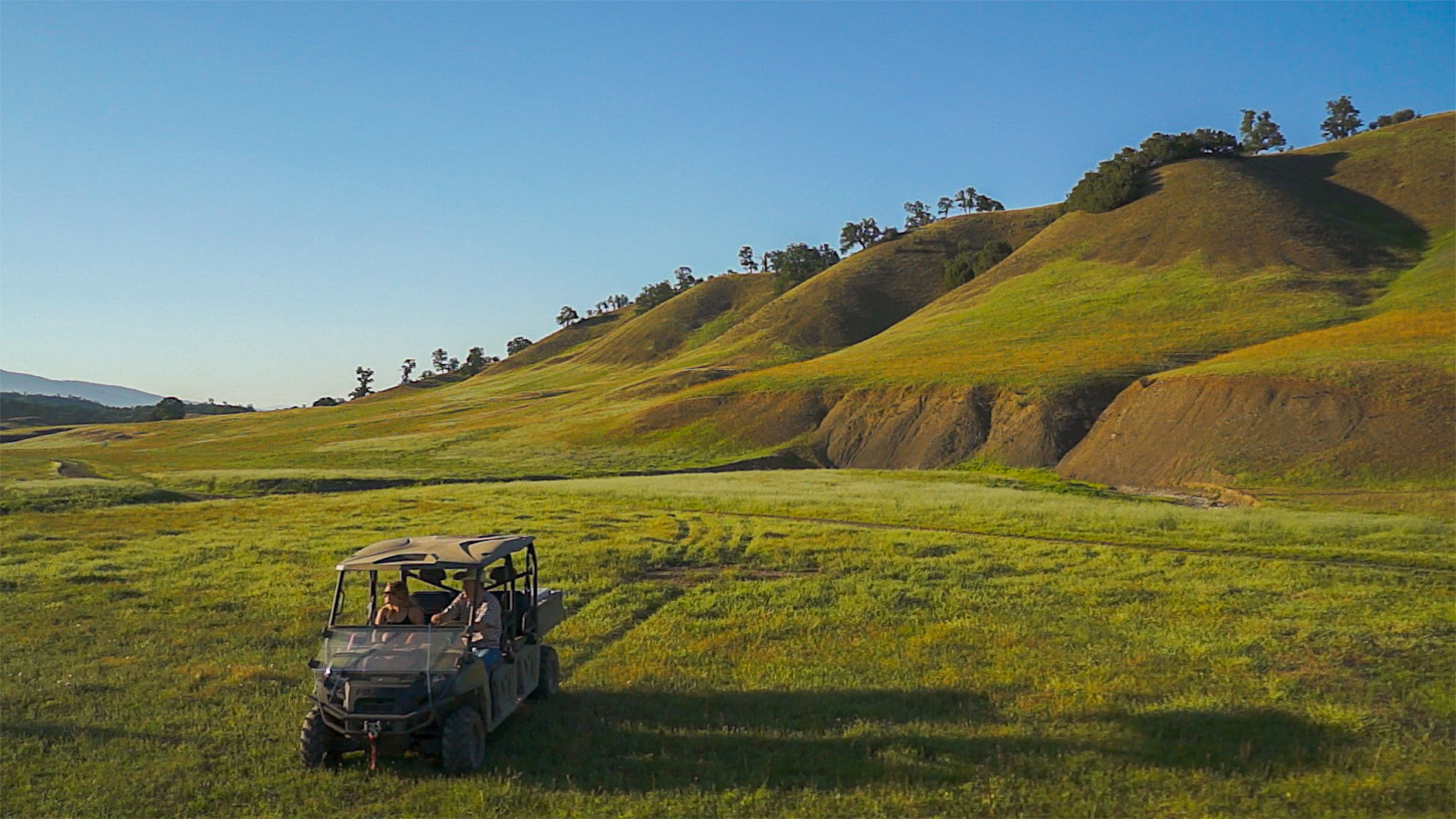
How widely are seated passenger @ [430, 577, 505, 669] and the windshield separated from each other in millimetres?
318

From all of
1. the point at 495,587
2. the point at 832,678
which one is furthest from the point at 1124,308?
the point at 495,587

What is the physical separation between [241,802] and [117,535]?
1156 inches

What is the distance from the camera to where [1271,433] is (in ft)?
171

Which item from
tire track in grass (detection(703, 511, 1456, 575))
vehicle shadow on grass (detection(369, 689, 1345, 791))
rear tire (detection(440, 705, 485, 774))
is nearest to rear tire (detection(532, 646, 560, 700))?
vehicle shadow on grass (detection(369, 689, 1345, 791))

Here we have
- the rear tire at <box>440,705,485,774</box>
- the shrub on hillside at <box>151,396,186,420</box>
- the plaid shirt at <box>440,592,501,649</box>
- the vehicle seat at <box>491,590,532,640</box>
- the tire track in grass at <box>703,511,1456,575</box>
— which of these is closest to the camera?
the rear tire at <box>440,705,485,774</box>

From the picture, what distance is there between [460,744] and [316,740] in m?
1.76

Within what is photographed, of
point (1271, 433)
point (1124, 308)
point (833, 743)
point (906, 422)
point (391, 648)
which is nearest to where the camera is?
point (391, 648)

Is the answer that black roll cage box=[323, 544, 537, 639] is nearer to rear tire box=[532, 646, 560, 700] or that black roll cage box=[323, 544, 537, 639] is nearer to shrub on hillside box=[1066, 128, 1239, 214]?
rear tire box=[532, 646, 560, 700]

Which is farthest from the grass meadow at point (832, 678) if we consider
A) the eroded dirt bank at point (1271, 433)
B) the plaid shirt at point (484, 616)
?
the eroded dirt bank at point (1271, 433)

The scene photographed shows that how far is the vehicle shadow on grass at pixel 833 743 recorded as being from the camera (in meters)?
11.7

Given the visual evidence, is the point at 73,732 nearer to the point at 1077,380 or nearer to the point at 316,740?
the point at 316,740

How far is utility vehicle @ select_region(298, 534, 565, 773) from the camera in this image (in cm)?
1138

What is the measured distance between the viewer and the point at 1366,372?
54.0 m

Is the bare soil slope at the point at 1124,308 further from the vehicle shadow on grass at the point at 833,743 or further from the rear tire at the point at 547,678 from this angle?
the rear tire at the point at 547,678
